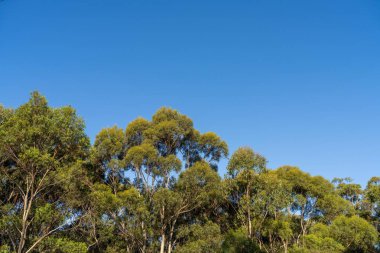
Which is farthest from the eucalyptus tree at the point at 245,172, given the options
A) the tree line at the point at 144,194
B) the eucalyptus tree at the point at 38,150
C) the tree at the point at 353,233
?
the eucalyptus tree at the point at 38,150

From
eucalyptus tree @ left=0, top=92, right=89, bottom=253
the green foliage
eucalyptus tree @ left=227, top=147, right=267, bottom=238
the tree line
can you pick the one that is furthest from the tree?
eucalyptus tree @ left=0, top=92, right=89, bottom=253

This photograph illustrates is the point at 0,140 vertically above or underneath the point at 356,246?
above

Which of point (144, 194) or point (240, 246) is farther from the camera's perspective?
point (144, 194)

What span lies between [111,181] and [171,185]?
652 cm

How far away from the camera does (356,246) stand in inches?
1512

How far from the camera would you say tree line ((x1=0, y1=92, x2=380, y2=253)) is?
21.0m

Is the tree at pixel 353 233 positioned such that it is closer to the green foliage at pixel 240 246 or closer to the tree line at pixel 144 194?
the tree line at pixel 144 194

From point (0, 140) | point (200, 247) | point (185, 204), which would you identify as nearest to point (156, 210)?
point (185, 204)

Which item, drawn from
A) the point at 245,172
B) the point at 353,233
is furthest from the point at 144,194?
the point at 353,233

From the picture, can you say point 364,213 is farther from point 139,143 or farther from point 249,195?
point 139,143

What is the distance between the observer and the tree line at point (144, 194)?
20969mm

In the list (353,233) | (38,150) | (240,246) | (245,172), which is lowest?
(240,246)

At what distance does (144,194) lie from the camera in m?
30.5

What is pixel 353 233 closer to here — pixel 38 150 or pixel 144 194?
pixel 144 194
